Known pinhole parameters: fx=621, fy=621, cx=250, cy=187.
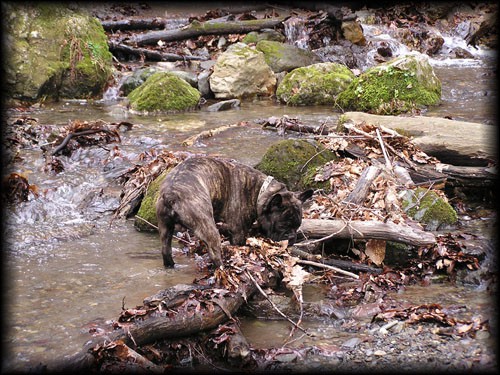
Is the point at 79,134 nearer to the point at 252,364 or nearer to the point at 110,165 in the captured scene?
the point at 110,165

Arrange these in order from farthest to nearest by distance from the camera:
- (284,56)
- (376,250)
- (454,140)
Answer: (284,56) → (454,140) → (376,250)

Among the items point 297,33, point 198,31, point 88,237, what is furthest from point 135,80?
point 88,237

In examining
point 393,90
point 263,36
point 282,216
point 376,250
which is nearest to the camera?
point 282,216

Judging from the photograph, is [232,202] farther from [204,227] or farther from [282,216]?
[204,227]

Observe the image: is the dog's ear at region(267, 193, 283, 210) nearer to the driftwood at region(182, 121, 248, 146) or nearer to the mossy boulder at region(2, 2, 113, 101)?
the driftwood at region(182, 121, 248, 146)

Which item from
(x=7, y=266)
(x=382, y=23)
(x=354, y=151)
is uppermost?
(x=382, y=23)

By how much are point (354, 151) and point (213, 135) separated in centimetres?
381

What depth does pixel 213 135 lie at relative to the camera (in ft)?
42.4

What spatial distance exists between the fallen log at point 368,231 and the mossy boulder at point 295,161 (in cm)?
187

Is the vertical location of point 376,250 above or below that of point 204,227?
below

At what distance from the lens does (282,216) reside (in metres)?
7.38

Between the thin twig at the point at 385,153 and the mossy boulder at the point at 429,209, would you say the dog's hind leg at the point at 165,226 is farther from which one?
the thin twig at the point at 385,153

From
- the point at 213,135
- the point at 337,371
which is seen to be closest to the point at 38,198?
Result: the point at 213,135

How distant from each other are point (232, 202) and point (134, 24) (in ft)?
54.9
